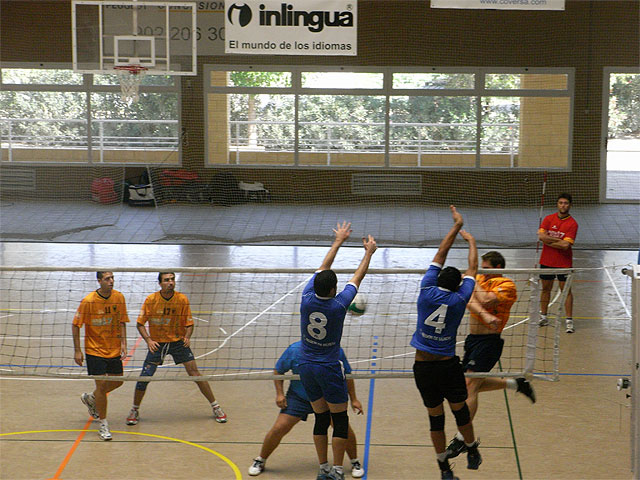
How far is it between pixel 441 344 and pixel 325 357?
896mm

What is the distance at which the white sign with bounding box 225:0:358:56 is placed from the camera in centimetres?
1284

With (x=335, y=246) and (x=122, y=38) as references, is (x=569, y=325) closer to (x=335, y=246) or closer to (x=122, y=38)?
(x=335, y=246)

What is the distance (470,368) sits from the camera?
7277 millimetres

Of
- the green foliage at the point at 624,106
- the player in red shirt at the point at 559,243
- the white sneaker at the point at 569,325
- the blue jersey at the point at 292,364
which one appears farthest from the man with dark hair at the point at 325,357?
the green foliage at the point at 624,106

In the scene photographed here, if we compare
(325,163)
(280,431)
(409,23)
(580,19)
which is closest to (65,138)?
(325,163)

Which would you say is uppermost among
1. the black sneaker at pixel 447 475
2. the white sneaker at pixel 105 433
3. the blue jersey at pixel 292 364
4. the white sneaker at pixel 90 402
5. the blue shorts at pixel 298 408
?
the blue jersey at pixel 292 364

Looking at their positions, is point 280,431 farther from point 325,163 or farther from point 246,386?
point 325,163

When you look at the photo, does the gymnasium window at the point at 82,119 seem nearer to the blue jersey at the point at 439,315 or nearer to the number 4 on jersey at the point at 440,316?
the blue jersey at the point at 439,315

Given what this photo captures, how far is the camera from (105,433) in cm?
741

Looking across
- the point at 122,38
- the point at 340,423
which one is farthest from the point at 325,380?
the point at 122,38

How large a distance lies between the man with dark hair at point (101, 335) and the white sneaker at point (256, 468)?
1635 millimetres

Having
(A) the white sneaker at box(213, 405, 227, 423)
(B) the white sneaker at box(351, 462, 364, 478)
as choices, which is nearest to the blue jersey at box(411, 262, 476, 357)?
(B) the white sneaker at box(351, 462, 364, 478)

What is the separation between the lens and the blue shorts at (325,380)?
20.2 feet

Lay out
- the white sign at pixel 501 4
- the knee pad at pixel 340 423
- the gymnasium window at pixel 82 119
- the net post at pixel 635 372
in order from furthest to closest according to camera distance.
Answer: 1. the gymnasium window at pixel 82 119
2. the white sign at pixel 501 4
3. the knee pad at pixel 340 423
4. the net post at pixel 635 372
